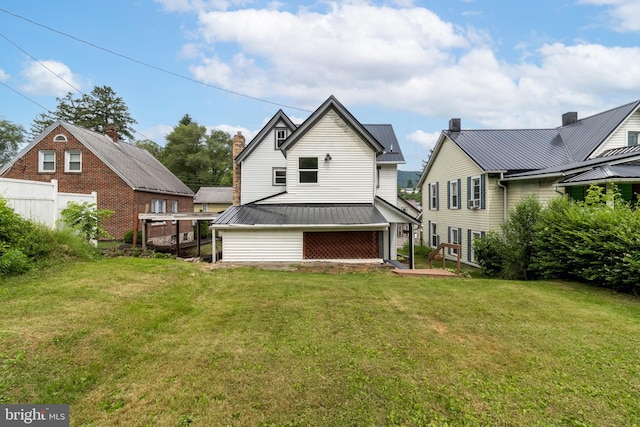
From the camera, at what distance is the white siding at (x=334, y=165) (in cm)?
1432

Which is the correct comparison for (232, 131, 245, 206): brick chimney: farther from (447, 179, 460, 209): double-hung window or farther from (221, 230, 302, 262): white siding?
(447, 179, 460, 209): double-hung window

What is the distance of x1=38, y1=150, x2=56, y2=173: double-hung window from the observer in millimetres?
20344

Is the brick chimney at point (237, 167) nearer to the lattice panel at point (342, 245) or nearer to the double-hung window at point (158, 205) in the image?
the lattice panel at point (342, 245)

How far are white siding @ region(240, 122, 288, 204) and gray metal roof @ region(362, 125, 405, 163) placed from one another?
6223mm

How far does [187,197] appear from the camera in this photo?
96.8 feet

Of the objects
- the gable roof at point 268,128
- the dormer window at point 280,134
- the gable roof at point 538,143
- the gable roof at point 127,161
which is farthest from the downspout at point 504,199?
the gable roof at point 127,161

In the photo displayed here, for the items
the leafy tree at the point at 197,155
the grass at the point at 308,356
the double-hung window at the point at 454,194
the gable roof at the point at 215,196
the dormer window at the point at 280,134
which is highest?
the leafy tree at the point at 197,155

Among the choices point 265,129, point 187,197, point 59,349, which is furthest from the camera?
point 187,197

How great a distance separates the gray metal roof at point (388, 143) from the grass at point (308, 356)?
12.4 m

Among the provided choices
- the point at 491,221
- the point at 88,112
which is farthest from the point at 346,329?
the point at 88,112

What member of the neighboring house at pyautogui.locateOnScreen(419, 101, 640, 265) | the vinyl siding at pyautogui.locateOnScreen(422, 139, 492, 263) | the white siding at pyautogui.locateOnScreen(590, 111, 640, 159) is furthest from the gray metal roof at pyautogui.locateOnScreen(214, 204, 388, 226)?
the white siding at pyautogui.locateOnScreen(590, 111, 640, 159)

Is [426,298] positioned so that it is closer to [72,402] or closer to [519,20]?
[72,402]

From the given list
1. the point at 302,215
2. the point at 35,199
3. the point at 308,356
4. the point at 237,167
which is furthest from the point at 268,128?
the point at 308,356

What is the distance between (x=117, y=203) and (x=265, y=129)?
1104cm
